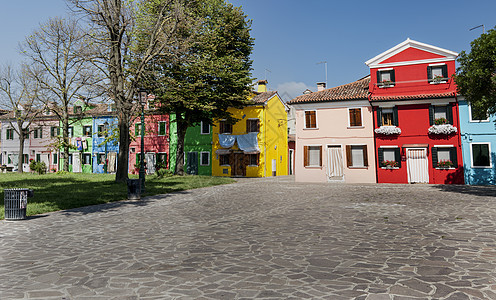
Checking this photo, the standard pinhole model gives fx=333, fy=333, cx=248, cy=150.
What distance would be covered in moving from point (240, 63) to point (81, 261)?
950 inches

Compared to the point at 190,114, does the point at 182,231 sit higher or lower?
lower

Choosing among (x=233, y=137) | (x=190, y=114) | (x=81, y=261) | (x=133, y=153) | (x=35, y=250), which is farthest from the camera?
(x=133, y=153)

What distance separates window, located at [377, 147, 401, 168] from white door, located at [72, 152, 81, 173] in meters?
34.3

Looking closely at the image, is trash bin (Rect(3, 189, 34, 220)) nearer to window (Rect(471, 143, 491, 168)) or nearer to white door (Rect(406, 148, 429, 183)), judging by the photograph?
white door (Rect(406, 148, 429, 183))

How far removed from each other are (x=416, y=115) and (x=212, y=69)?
1536 centimetres

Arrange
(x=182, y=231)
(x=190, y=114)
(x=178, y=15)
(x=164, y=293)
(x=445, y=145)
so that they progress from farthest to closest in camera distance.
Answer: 1. (x=190, y=114)
2. (x=445, y=145)
3. (x=178, y=15)
4. (x=182, y=231)
5. (x=164, y=293)

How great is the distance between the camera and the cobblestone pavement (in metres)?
3.90

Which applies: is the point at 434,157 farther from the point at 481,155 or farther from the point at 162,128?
the point at 162,128

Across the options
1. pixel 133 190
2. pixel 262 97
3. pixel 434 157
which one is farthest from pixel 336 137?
pixel 133 190

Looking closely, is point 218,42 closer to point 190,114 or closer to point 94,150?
point 190,114

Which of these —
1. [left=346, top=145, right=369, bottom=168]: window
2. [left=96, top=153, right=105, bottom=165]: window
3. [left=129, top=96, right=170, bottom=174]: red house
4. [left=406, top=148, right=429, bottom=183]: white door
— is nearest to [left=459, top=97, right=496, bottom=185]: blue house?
[left=406, top=148, right=429, bottom=183]: white door

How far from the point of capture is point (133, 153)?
37781 mm

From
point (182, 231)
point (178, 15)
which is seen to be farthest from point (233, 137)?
point (182, 231)

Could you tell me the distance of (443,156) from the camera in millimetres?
23078
